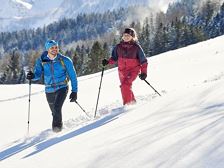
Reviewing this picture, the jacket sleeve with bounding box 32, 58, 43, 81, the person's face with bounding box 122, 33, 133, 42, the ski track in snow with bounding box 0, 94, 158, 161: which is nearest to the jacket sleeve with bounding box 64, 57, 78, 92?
the jacket sleeve with bounding box 32, 58, 43, 81

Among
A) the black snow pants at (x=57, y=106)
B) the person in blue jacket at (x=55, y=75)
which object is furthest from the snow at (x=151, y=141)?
the person in blue jacket at (x=55, y=75)

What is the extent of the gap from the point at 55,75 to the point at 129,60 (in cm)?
198

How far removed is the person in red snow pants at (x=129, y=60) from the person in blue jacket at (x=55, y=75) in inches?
62.0

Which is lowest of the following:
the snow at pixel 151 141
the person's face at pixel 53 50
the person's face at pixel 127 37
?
the snow at pixel 151 141

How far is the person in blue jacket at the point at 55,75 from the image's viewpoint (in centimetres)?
957

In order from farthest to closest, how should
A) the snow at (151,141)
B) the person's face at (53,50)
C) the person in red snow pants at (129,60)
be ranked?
the person in red snow pants at (129,60) → the person's face at (53,50) → the snow at (151,141)

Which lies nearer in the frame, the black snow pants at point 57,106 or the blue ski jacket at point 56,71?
the blue ski jacket at point 56,71

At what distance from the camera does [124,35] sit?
1056 centimetres

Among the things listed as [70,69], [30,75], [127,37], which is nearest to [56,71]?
[70,69]

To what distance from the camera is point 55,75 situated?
31.7 feet

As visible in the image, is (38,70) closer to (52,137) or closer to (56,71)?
(56,71)

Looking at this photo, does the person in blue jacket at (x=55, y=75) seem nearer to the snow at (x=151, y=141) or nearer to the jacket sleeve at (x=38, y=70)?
the jacket sleeve at (x=38, y=70)

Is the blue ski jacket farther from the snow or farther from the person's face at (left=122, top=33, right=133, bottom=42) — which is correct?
the person's face at (left=122, top=33, right=133, bottom=42)

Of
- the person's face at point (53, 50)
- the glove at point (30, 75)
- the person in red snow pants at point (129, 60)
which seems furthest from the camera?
the person in red snow pants at point (129, 60)
